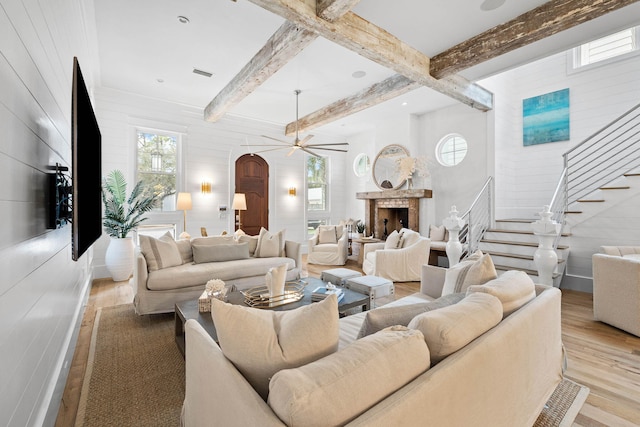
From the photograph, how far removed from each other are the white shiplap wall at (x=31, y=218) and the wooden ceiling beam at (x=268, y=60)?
179 cm

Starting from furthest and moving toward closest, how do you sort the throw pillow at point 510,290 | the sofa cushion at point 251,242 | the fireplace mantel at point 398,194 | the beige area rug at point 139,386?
the fireplace mantel at point 398,194, the sofa cushion at point 251,242, the beige area rug at point 139,386, the throw pillow at point 510,290

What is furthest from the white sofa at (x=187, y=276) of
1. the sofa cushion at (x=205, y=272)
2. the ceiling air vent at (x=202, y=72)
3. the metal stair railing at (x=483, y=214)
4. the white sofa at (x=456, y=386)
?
the metal stair railing at (x=483, y=214)

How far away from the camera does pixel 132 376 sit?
2.05 metres

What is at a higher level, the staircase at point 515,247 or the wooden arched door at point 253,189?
the wooden arched door at point 253,189

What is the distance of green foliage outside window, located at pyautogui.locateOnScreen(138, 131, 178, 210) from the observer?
5303 millimetres

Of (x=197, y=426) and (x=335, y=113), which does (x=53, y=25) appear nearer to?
(x=197, y=426)

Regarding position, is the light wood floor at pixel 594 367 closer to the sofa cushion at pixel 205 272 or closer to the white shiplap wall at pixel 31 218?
the white shiplap wall at pixel 31 218

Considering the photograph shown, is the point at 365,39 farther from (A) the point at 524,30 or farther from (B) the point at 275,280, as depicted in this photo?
(B) the point at 275,280

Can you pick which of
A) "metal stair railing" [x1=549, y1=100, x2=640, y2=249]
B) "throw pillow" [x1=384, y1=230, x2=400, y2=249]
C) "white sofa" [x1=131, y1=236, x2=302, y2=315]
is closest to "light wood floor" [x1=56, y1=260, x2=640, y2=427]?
"white sofa" [x1=131, y1=236, x2=302, y2=315]

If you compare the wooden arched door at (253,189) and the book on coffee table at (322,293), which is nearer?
the book on coffee table at (322,293)

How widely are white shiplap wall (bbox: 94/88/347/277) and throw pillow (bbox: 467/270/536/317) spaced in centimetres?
533

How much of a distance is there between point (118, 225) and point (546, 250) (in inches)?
235

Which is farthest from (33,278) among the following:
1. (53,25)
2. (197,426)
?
(53,25)

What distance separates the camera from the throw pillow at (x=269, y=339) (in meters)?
0.94
